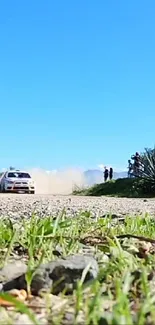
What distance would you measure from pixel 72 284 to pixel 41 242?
29.7 inches

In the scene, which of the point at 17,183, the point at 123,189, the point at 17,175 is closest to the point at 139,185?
the point at 123,189

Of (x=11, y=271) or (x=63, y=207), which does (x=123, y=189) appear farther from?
(x=11, y=271)

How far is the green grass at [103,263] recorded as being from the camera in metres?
1.58

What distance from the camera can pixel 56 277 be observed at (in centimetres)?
217

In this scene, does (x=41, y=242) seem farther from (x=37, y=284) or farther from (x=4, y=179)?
(x=4, y=179)

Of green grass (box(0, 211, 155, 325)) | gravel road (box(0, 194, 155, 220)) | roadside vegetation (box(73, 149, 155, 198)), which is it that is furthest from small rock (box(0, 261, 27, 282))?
roadside vegetation (box(73, 149, 155, 198))

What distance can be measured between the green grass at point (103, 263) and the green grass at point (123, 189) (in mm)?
20778

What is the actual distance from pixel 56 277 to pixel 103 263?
0.38 m

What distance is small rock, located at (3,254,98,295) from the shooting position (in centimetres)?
212

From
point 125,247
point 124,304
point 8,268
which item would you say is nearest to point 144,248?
point 125,247

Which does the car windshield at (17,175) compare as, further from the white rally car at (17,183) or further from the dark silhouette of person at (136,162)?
the dark silhouette of person at (136,162)

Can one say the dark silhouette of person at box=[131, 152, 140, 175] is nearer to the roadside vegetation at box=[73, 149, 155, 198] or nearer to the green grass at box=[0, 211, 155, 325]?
the roadside vegetation at box=[73, 149, 155, 198]

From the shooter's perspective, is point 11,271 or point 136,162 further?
point 136,162

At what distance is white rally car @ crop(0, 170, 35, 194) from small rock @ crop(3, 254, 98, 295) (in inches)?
1078
